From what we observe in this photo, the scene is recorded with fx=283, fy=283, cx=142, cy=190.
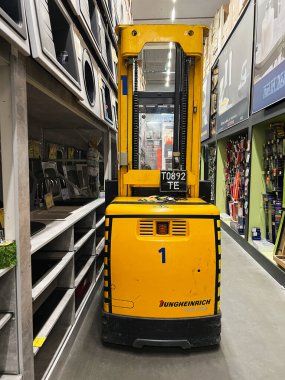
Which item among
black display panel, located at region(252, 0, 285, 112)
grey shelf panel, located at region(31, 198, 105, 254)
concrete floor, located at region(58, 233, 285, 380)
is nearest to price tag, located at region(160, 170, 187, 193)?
grey shelf panel, located at region(31, 198, 105, 254)

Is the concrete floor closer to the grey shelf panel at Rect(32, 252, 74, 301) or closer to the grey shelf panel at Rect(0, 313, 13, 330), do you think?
the grey shelf panel at Rect(32, 252, 74, 301)

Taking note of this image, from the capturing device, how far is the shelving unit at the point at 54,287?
5.55ft

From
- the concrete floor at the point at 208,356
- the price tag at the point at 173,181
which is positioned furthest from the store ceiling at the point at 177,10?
the concrete floor at the point at 208,356

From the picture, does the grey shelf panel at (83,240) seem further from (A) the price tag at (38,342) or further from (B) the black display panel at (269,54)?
(B) the black display panel at (269,54)

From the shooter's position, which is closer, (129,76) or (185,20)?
(129,76)

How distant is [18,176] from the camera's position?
4.28 ft

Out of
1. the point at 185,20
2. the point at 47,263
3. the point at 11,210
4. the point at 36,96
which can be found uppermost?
the point at 185,20

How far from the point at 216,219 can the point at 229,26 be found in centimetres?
533

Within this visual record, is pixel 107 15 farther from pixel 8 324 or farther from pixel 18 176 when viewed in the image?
pixel 8 324

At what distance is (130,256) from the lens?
6.54 ft

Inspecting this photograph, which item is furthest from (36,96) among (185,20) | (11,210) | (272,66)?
(185,20)

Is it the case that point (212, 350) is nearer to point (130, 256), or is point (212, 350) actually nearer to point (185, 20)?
point (130, 256)

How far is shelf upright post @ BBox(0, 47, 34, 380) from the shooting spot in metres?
1.26

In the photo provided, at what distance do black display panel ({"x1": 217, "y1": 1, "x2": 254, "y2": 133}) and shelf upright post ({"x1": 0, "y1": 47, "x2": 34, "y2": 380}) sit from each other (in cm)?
392
